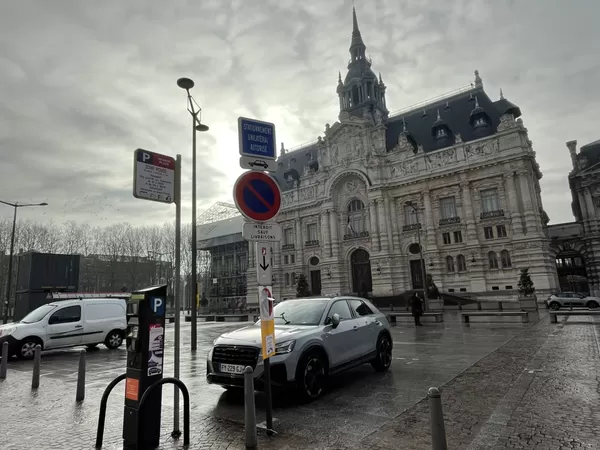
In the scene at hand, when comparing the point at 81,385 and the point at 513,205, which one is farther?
the point at 513,205

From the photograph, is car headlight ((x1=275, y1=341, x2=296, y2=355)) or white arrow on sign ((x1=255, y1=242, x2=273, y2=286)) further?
car headlight ((x1=275, y1=341, x2=296, y2=355))

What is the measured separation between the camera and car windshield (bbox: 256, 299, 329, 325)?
24.5ft

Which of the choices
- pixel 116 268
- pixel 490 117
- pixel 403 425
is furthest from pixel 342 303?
pixel 116 268

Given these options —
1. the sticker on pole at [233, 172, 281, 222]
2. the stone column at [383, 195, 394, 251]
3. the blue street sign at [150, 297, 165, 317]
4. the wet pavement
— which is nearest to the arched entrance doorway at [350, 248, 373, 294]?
the stone column at [383, 195, 394, 251]

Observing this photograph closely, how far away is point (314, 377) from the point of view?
6598mm

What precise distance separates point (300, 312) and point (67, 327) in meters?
11.0

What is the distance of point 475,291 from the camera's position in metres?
38.6

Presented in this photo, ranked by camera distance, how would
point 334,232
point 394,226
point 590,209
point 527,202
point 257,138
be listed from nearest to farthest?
point 257,138, point 527,202, point 590,209, point 394,226, point 334,232

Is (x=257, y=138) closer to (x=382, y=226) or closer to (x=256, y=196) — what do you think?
(x=256, y=196)

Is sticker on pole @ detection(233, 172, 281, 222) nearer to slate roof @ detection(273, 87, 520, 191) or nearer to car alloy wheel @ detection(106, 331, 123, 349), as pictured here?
car alloy wheel @ detection(106, 331, 123, 349)

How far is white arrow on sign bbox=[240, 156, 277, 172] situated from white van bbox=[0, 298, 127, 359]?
12506mm

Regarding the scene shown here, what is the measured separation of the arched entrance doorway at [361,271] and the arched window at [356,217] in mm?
2742

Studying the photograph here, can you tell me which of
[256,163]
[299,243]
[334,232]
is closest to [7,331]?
[256,163]

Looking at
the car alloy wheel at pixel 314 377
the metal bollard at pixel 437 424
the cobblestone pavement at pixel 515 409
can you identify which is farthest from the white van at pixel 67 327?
the metal bollard at pixel 437 424
